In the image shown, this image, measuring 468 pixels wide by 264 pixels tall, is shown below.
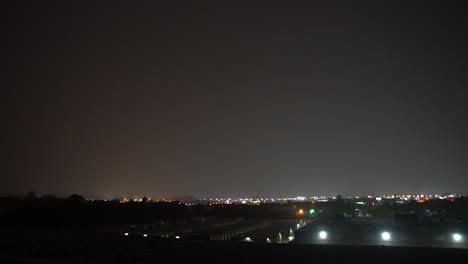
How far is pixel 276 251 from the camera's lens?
23.3 m

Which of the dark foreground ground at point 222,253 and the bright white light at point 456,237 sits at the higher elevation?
the dark foreground ground at point 222,253

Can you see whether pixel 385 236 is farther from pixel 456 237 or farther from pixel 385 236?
pixel 456 237

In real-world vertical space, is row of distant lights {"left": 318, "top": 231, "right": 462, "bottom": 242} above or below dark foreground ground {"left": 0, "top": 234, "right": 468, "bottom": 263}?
below

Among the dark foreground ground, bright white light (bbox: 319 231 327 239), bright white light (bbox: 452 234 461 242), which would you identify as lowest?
bright white light (bbox: 452 234 461 242)

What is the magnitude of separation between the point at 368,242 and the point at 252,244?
13.6 m

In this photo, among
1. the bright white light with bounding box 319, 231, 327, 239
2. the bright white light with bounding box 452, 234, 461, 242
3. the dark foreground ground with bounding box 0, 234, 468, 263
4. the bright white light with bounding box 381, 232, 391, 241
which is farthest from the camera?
the bright white light with bounding box 319, 231, 327, 239

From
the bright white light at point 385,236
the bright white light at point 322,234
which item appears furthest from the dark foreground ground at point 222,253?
the bright white light at point 385,236

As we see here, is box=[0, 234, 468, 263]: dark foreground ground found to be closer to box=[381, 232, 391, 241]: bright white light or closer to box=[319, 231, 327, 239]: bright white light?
box=[319, 231, 327, 239]: bright white light

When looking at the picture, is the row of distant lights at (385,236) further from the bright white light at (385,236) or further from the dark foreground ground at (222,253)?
the dark foreground ground at (222,253)

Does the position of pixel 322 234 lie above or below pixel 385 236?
above

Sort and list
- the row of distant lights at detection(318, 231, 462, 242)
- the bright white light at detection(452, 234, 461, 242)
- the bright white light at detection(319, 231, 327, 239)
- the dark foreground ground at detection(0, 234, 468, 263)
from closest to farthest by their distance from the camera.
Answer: the dark foreground ground at detection(0, 234, 468, 263)
the bright white light at detection(452, 234, 461, 242)
the row of distant lights at detection(318, 231, 462, 242)
the bright white light at detection(319, 231, 327, 239)

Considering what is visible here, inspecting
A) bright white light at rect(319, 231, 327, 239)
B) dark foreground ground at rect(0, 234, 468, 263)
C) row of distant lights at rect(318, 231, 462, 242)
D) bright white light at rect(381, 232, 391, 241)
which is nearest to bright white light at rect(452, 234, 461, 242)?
row of distant lights at rect(318, 231, 462, 242)

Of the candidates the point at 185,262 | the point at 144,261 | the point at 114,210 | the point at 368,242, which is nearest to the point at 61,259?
the point at 144,261

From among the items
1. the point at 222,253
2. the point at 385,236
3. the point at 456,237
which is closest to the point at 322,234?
the point at 385,236
